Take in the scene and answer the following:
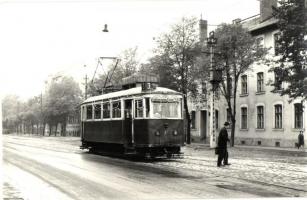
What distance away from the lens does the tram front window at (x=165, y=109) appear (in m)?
19.8

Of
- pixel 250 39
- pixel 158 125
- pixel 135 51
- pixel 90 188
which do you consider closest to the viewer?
pixel 90 188

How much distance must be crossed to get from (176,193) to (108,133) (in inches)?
467

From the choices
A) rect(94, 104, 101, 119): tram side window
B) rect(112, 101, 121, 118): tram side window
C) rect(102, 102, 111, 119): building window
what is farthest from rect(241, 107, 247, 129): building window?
rect(112, 101, 121, 118): tram side window

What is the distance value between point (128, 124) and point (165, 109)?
1.77m

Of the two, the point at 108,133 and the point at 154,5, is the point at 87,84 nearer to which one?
the point at 108,133

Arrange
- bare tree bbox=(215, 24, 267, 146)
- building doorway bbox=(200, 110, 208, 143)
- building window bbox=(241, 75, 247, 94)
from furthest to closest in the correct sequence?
building doorway bbox=(200, 110, 208, 143) → building window bbox=(241, 75, 247, 94) → bare tree bbox=(215, 24, 267, 146)

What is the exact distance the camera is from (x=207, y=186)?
39.4ft

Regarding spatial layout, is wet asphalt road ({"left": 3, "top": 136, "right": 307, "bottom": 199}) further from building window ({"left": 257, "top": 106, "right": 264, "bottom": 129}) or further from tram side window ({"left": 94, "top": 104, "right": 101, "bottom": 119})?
building window ({"left": 257, "top": 106, "right": 264, "bottom": 129})

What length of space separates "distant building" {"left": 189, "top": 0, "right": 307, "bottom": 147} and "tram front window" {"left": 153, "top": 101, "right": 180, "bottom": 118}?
13050 mm

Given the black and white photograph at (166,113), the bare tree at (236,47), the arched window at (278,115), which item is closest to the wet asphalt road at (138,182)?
the black and white photograph at (166,113)

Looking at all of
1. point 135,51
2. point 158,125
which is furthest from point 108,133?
point 135,51

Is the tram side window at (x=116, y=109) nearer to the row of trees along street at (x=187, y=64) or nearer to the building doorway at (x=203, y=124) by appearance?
the row of trees along street at (x=187, y=64)

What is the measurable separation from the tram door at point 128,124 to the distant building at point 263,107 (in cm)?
1402

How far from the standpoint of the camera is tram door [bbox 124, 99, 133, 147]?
2055cm
